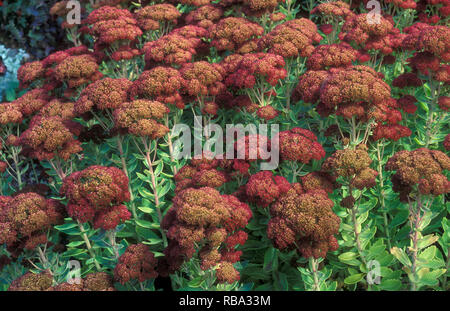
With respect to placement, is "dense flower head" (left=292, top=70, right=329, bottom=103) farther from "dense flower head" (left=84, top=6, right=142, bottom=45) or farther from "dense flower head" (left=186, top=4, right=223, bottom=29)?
"dense flower head" (left=84, top=6, right=142, bottom=45)

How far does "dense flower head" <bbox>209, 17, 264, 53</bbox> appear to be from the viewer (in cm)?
627

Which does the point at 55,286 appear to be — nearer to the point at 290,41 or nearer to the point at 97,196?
the point at 97,196

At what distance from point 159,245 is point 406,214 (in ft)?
9.82

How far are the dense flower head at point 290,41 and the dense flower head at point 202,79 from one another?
29.9 inches

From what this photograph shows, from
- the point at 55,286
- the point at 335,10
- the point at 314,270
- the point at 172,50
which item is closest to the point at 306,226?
the point at 314,270

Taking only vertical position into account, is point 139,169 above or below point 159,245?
above

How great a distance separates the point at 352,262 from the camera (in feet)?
15.6

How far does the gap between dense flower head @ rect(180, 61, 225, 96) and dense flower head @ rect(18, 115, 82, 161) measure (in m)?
1.49

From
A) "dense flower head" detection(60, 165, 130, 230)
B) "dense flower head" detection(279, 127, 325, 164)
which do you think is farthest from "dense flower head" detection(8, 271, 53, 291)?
"dense flower head" detection(279, 127, 325, 164)

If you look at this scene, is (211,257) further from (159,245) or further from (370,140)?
(370,140)

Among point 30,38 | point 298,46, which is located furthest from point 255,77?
point 30,38

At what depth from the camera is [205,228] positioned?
13.5 feet

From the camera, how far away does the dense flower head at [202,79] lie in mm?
5598

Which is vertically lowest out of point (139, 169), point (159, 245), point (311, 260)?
point (159, 245)
